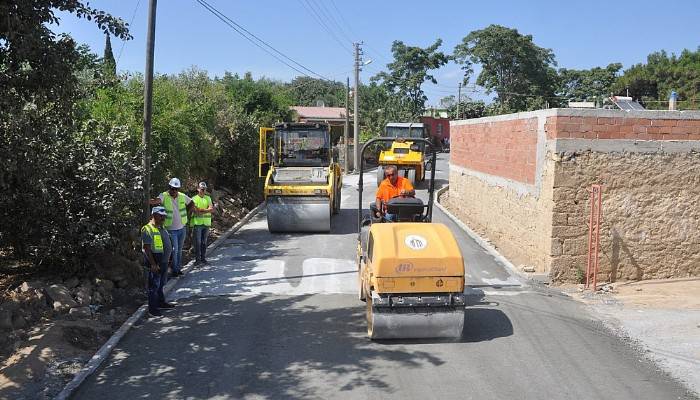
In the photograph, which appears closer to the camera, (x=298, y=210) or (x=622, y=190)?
(x=622, y=190)

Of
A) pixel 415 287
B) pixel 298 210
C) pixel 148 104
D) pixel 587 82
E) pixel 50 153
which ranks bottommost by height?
pixel 415 287

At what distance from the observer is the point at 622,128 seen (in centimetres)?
1073

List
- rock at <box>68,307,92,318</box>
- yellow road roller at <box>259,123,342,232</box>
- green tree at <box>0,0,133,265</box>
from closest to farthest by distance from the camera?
1. green tree at <box>0,0,133,265</box>
2. rock at <box>68,307,92,318</box>
3. yellow road roller at <box>259,123,342,232</box>

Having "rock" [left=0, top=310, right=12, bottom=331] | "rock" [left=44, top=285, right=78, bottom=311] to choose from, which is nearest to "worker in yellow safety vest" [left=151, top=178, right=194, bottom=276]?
"rock" [left=44, top=285, right=78, bottom=311]

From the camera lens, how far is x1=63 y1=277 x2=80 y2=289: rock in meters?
9.24

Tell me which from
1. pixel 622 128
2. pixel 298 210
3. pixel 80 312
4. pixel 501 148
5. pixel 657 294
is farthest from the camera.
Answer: pixel 298 210

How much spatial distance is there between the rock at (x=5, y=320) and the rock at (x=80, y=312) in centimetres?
85

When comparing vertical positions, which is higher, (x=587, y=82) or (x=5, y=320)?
(x=587, y=82)

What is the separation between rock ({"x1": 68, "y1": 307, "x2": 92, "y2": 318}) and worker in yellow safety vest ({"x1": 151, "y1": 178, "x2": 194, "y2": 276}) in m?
1.90

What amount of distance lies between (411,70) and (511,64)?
10.9 m

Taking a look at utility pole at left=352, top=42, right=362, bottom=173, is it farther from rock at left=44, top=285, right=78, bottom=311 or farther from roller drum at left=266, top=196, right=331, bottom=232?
rock at left=44, top=285, right=78, bottom=311

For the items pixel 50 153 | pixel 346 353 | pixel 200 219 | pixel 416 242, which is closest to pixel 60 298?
pixel 50 153

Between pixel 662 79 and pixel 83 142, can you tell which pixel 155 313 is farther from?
pixel 662 79

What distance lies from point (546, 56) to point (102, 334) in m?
59.2
